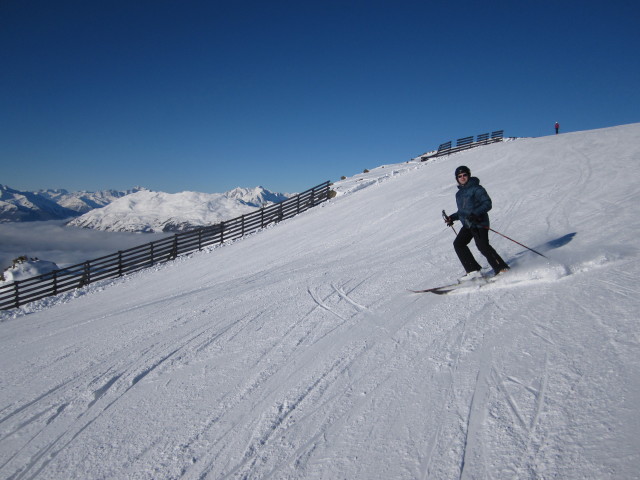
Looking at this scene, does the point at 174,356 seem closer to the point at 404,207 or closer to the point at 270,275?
the point at 270,275

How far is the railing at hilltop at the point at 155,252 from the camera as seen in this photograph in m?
16.6

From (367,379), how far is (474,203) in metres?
3.03

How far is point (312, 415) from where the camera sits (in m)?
2.85

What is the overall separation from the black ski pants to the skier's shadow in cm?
79

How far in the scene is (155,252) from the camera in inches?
771

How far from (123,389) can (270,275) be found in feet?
17.6

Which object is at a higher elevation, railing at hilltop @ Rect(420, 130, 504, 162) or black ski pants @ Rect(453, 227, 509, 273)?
railing at hilltop @ Rect(420, 130, 504, 162)

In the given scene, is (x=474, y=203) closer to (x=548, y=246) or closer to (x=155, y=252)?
(x=548, y=246)

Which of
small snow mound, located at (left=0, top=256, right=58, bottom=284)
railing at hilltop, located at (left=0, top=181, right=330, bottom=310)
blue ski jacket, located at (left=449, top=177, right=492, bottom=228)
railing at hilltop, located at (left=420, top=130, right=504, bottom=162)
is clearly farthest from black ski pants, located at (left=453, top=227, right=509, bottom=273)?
small snow mound, located at (left=0, top=256, right=58, bottom=284)

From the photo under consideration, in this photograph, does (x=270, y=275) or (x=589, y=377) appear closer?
(x=589, y=377)

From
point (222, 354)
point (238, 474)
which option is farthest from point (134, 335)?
point (238, 474)

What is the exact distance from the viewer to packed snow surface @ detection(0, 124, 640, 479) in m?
2.28

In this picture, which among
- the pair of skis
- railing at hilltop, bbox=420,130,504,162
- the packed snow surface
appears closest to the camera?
the packed snow surface

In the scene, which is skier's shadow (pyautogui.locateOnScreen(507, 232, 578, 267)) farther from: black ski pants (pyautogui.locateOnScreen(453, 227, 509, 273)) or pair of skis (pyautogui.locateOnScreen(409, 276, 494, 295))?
pair of skis (pyautogui.locateOnScreen(409, 276, 494, 295))
